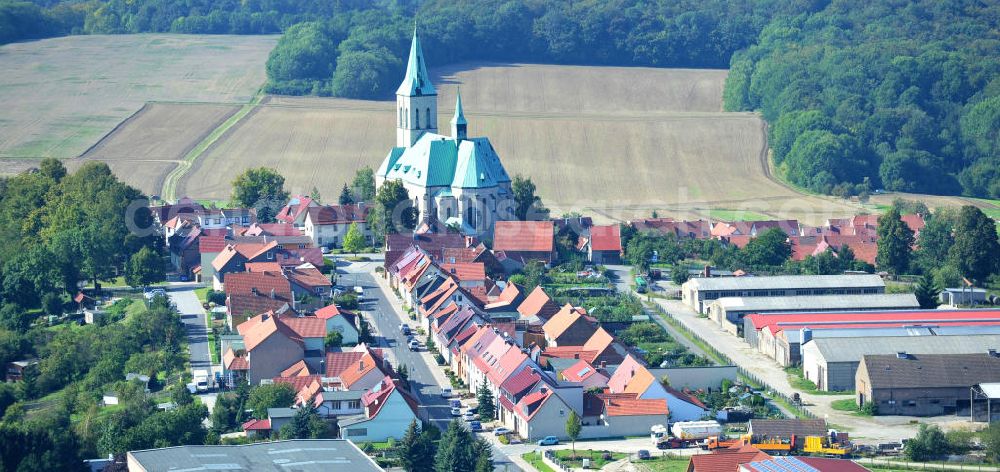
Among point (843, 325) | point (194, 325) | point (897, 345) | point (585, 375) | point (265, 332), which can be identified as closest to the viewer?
point (585, 375)

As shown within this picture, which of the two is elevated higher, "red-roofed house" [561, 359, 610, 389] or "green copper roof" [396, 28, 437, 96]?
"green copper roof" [396, 28, 437, 96]

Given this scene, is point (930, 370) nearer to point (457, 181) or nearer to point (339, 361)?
point (339, 361)

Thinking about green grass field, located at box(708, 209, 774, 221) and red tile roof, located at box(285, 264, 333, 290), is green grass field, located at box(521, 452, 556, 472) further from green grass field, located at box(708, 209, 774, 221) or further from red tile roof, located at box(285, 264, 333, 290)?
green grass field, located at box(708, 209, 774, 221)

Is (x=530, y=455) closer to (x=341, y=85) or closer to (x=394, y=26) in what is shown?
(x=341, y=85)

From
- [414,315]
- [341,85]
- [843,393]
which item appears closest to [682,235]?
[414,315]

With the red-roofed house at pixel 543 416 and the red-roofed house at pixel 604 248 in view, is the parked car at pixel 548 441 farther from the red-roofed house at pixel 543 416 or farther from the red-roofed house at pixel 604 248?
the red-roofed house at pixel 604 248

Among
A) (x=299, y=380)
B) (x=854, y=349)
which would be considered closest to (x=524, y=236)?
(x=854, y=349)

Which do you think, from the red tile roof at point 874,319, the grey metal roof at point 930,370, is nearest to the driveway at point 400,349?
the red tile roof at point 874,319

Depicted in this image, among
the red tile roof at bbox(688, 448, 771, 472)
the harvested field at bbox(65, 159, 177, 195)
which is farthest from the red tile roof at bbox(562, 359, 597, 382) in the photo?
the harvested field at bbox(65, 159, 177, 195)
